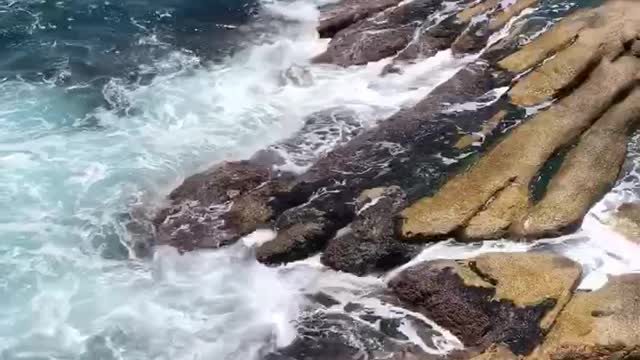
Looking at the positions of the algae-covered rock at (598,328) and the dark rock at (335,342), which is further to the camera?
the dark rock at (335,342)

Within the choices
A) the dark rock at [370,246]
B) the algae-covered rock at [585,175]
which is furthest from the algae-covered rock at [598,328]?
the dark rock at [370,246]

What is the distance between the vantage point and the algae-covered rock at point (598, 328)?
56.6 feet

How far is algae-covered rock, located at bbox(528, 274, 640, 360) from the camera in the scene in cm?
1727

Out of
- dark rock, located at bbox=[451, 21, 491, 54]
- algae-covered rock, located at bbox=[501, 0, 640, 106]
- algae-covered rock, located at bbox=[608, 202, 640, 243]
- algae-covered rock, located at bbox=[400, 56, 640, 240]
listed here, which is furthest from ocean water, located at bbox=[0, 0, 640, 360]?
algae-covered rock, located at bbox=[501, 0, 640, 106]

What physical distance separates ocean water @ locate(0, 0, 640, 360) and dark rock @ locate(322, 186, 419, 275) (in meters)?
0.41

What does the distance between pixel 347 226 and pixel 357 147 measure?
392 cm

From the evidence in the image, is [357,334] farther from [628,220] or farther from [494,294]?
[628,220]

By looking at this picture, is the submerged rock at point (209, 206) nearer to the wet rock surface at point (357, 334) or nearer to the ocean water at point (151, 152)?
the ocean water at point (151, 152)

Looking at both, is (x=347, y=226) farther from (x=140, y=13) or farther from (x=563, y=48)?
(x=140, y=13)

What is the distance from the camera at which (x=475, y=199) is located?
21500mm

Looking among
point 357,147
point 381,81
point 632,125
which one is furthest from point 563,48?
point 357,147

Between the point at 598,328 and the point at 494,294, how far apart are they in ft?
8.16

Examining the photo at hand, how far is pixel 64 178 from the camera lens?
25.8 metres

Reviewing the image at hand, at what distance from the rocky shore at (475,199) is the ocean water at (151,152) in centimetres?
61
